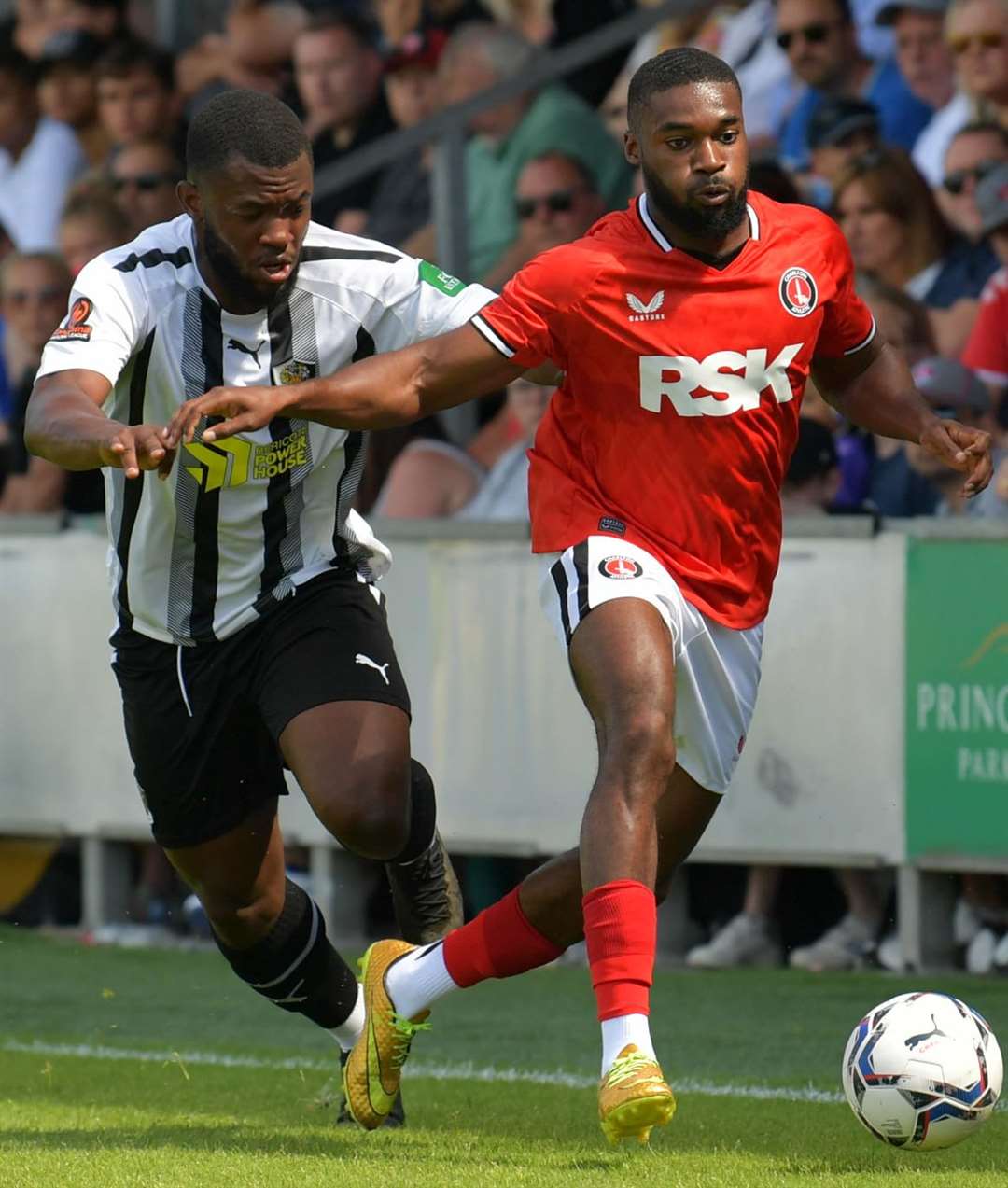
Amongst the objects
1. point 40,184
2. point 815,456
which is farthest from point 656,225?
point 40,184

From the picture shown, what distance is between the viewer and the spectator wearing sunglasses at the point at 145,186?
12.8 meters

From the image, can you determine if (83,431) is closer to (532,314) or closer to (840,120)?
(532,314)

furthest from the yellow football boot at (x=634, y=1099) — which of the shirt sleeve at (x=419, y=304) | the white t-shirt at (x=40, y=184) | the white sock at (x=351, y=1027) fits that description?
the white t-shirt at (x=40, y=184)

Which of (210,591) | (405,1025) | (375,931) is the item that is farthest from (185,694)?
(375,931)

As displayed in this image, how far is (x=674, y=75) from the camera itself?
18.2 ft

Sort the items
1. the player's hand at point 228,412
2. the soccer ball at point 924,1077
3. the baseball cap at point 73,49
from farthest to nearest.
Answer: the baseball cap at point 73,49 → the soccer ball at point 924,1077 → the player's hand at point 228,412

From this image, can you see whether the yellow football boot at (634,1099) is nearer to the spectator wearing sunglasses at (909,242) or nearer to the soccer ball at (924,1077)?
the soccer ball at (924,1077)

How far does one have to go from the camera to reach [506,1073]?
7.30 m

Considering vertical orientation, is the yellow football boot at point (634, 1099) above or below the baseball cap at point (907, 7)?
below

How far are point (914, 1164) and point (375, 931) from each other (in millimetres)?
5747

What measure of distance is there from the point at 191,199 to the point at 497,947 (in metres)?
2.03

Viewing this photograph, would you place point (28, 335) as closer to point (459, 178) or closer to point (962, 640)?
point (459, 178)

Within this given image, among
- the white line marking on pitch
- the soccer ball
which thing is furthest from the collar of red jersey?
the white line marking on pitch

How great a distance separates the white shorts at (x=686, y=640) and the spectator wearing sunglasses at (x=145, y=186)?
7751mm
